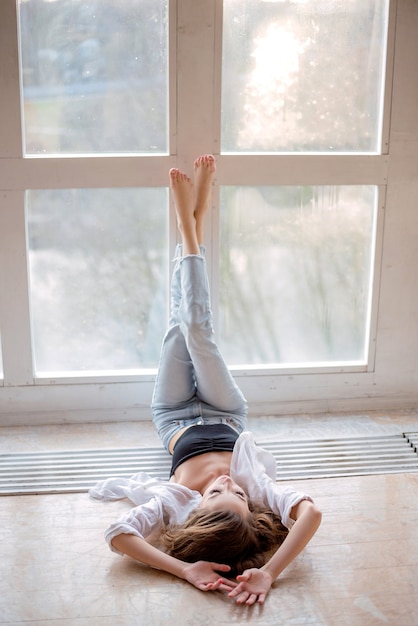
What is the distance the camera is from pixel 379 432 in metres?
2.74

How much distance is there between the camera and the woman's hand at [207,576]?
1825mm

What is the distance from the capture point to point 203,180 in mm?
2562

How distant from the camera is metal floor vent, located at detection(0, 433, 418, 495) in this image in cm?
239

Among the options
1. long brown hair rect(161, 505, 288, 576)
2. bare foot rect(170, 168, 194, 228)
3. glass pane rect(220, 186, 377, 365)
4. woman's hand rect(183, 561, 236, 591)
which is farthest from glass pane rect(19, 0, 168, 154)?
woman's hand rect(183, 561, 236, 591)

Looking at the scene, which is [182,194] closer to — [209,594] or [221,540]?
[221,540]

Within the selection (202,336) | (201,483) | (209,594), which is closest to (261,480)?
(201,483)

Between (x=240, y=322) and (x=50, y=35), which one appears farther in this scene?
(x=240, y=322)

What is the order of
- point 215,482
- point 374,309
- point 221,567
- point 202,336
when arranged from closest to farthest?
point 221,567
point 215,482
point 202,336
point 374,309

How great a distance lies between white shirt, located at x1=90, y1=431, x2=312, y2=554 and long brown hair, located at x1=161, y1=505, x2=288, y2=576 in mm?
85

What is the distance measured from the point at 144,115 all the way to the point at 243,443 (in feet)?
3.90

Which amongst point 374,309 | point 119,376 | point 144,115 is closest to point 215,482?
point 119,376

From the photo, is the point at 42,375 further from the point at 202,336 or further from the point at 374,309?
the point at 374,309

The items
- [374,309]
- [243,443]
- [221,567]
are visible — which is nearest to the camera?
[221,567]

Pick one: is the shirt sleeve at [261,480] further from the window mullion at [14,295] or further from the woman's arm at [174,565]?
the window mullion at [14,295]
